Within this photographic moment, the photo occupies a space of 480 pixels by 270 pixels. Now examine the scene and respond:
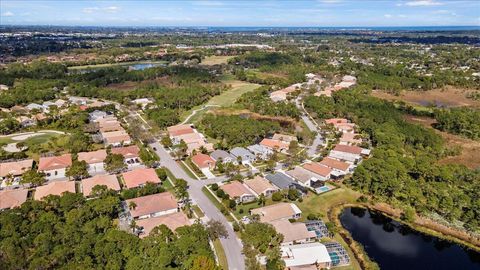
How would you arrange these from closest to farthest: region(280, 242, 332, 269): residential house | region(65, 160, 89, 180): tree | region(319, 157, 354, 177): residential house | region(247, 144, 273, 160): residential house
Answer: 1. region(280, 242, 332, 269): residential house
2. region(65, 160, 89, 180): tree
3. region(319, 157, 354, 177): residential house
4. region(247, 144, 273, 160): residential house

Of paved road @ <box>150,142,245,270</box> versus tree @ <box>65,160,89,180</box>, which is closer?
paved road @ <box>150,142,245,270</box>

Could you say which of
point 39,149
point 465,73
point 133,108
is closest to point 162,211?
point 39,149

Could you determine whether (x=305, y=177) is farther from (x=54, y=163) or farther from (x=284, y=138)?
(x=54, y=163)

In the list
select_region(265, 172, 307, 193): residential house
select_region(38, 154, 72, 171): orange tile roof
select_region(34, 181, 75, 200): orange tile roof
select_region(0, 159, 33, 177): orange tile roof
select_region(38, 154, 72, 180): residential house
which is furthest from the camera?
select_region(38, 154, 72, 171): orange tile roof

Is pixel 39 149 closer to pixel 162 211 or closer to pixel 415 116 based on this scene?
pixel 162 211

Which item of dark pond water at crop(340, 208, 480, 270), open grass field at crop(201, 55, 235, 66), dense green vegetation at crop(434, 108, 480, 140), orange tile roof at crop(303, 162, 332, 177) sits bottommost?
dark pond water at crop(340, 208, 480, 270)

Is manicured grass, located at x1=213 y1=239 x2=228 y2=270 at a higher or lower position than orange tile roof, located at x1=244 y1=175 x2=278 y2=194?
lower

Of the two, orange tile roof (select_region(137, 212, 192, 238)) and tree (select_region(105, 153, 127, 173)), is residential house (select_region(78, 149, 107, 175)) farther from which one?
orange tile roof (select_region(137, 212, 192, 238))

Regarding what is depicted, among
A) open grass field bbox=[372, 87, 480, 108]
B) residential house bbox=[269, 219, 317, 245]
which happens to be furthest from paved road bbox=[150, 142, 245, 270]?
open grass field bbox=[372, 87, 480, 108]
